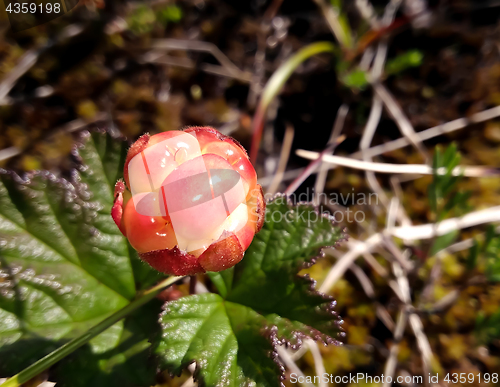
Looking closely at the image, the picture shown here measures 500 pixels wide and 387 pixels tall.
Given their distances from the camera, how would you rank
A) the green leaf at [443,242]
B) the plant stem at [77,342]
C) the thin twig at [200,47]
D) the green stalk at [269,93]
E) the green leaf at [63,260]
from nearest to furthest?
the plant stem at [77,342] → the green leaf at [63,260] → the green leaf at [443,242] → the green stalk at [269,93] → the thin twig at [200,47]

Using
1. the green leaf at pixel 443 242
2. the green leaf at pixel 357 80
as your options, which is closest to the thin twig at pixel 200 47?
the green leaf at pixel 357 80

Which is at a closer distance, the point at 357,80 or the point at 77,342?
the point at 77,342

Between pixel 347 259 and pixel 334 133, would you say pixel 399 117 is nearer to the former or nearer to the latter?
pixel 334 133

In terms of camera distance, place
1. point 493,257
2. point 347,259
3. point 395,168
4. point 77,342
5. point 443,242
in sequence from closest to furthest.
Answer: point 77,342 → point 493,257 → point 443,242 → point 347,259 → point 395,168

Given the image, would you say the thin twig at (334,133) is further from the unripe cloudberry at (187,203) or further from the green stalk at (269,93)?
the unripe cloudberry at (187,203)

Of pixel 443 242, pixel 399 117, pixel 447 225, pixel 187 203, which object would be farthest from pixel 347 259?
pixel 187 203

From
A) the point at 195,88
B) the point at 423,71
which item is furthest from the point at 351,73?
the point at 195,88
